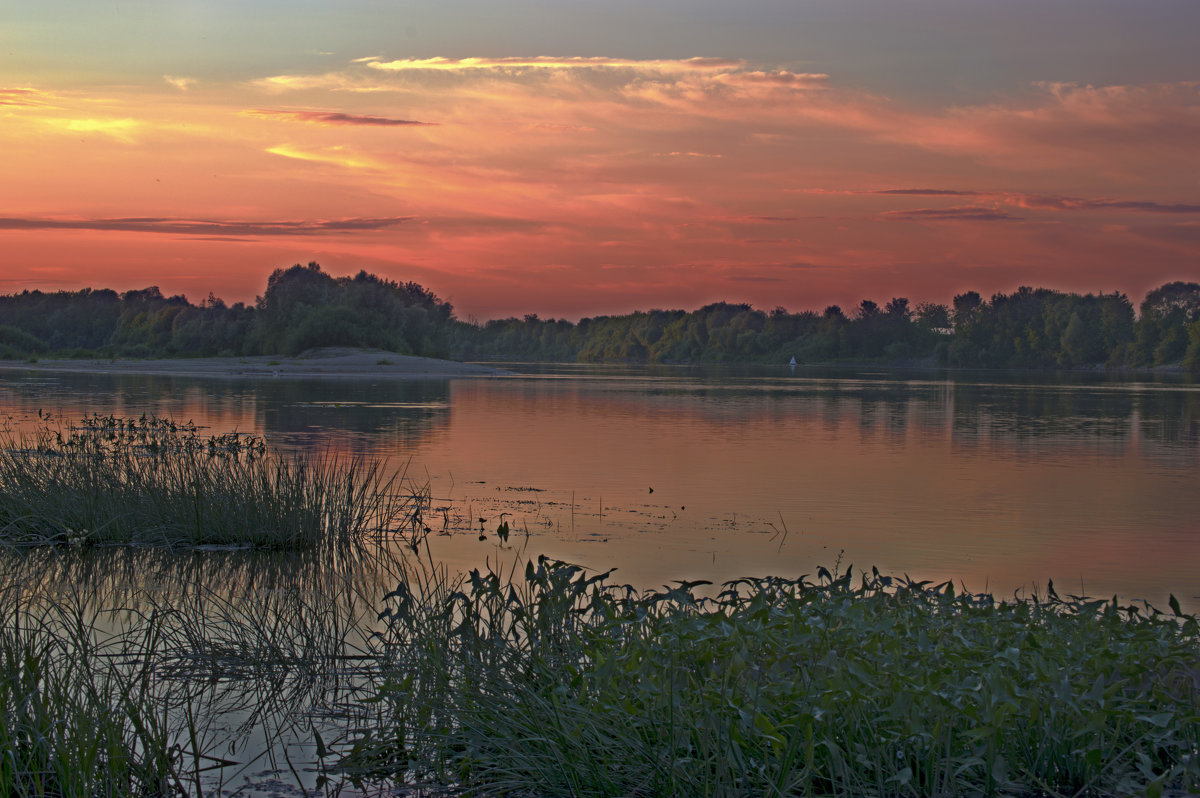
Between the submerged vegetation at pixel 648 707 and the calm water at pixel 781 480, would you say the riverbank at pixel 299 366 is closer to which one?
the calm water at pixel 781 480

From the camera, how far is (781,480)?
19.9m

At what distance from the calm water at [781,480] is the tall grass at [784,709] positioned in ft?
14.3

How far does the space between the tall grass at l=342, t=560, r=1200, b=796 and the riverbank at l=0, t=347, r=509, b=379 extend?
63.7m

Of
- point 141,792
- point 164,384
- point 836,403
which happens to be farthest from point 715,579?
point 164,384

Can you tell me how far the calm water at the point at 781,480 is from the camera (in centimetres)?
1224

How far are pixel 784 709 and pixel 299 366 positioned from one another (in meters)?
80.2

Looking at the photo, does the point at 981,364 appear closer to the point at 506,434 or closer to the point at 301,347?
the point at 301,347

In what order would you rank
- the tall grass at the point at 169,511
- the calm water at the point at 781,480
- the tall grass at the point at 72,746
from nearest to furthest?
1. the tall grass at the point at 72,746
2. the tall grass at the point at 169,511
3. the calm water at the point at 781,480

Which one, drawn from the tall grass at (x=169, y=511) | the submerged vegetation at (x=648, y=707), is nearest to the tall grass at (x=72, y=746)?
the submerged vegetation at (x=648, y=707)

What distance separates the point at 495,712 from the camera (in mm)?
5383

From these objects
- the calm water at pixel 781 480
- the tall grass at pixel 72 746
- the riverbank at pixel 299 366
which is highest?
the riverbank at pixel 299 366

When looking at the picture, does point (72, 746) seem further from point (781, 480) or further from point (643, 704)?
point (781, 480)

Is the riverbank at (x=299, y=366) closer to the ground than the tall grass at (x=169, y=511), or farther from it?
farther from it

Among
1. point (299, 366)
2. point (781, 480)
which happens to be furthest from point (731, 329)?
point (781, 480)
